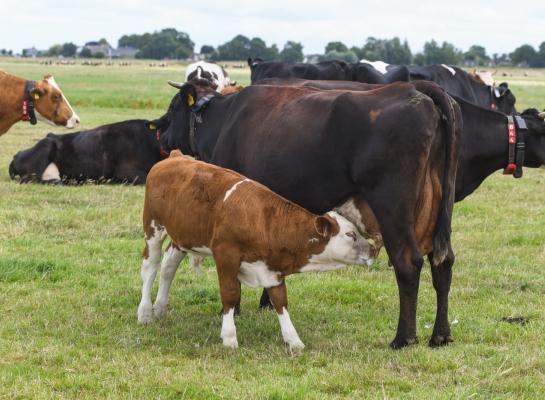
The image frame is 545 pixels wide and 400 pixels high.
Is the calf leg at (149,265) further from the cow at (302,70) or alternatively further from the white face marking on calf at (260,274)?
the cow at (302,70)

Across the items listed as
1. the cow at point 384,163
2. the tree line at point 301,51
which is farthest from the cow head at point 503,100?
the tree line at point 301,51

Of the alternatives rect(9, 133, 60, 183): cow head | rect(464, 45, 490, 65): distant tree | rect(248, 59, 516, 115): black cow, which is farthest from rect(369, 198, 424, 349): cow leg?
rect(464, 45, 490, 65): distant tree

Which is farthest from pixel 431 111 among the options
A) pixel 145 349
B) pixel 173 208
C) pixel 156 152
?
pixel 156 152

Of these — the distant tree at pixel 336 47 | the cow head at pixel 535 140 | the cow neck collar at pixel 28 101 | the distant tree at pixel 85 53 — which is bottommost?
the distant tree at pixel 85 53

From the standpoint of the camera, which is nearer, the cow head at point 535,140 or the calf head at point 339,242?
the calf head at point 339,242

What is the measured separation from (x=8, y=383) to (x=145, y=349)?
3.79ft

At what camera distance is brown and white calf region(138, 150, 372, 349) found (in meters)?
6.17

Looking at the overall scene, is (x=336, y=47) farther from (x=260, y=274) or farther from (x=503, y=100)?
(x=260, y=274)

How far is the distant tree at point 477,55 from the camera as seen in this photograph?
14362 centimetres

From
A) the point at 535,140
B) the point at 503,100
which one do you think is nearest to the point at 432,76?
the point at 503,100

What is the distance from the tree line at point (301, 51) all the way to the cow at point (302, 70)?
253ft

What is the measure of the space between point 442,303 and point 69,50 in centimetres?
17379

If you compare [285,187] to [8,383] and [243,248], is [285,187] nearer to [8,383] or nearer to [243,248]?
[243,248]

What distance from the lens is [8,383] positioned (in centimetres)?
541
